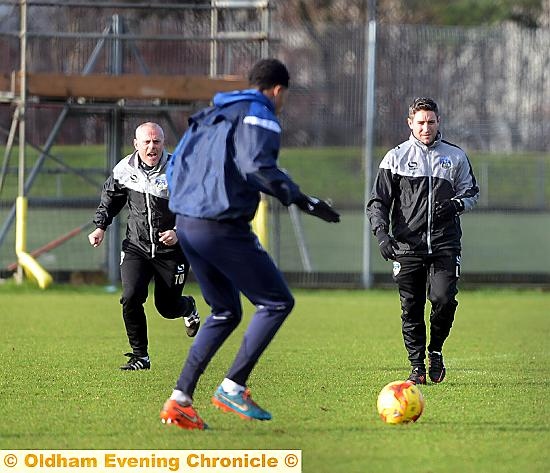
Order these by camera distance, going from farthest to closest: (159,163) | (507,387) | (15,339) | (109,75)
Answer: (109,75) < (15,339) < (159,163) < (507,387)

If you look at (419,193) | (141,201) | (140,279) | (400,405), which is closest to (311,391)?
(400,405)

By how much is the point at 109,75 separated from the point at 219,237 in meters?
10.9

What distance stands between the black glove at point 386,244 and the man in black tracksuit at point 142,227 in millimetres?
1715

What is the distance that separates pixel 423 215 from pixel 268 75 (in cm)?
253

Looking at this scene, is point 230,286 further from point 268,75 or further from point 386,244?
point 386,244

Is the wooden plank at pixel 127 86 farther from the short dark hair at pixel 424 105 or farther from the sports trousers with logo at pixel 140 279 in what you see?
the short dark hair at pixel 424 105

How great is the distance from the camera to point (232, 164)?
7379 mm

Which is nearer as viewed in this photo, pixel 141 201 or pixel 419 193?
pixel 419 193

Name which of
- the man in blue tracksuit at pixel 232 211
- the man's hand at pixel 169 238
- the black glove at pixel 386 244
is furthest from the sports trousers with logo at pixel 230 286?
the man's hand at pixel 169 238

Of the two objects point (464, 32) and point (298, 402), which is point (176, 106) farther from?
point (298, 402)

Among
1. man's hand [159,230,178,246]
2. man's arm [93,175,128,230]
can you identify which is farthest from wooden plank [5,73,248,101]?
man's hand [159,230,178,246]

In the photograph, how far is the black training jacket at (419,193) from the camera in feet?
31.7

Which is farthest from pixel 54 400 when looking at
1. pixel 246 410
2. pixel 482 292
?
pixel 482 292

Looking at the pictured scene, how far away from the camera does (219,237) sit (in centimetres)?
739
